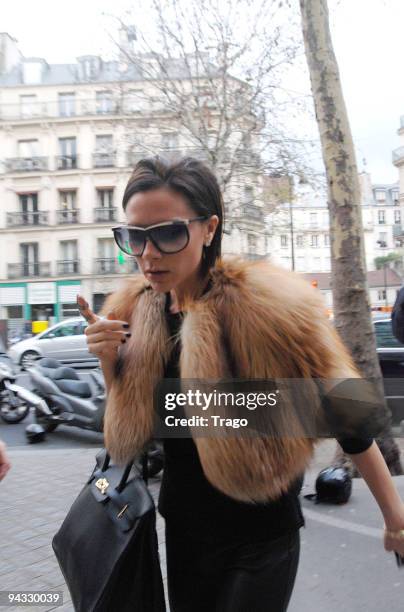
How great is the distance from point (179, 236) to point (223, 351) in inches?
11.6

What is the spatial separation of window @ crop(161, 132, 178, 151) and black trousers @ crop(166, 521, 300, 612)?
1476 cm

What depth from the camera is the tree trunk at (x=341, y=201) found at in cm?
439

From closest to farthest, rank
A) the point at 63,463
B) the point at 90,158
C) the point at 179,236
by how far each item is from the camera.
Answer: the point at 179,236
the point at 63,463
the point at 90,158

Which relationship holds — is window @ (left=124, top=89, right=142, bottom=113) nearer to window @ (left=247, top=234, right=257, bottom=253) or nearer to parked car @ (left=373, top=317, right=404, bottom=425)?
window @ (left=247, top=234, right=257, bottom=253)

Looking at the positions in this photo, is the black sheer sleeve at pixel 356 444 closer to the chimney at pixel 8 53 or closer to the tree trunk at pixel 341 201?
the tree trunk at pixel 341 201

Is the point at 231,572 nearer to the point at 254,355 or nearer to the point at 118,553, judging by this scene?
the point at 118,553

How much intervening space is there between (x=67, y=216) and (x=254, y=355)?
1215 inches

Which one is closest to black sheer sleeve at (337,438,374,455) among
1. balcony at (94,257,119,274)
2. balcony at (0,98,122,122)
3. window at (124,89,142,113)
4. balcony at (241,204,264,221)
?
window at (124,89,142,113)

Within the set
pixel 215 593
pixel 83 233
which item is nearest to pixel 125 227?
pixel 215 593

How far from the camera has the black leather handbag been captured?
3.85 feet

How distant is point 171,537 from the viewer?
4.39ft

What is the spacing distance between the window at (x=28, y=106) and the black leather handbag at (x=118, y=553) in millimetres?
33234

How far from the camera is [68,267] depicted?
30453mm

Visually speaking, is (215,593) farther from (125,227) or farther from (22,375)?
(22,375)
